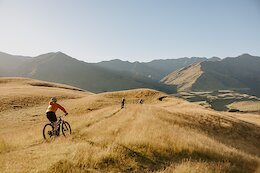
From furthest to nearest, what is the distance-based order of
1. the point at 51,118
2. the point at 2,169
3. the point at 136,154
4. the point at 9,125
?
the point at 9,125 → the point at 51,118 → the point at 136,154 → the point at 2,169

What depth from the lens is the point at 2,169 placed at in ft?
34.0

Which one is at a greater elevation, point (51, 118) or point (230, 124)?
point (51, 118)

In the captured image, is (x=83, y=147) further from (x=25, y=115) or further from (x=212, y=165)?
(x=25, y=115)

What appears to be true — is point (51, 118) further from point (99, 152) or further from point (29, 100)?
point (29, 100)

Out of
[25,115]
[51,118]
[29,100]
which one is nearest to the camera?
[51,118]

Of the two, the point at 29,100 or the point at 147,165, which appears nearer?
the point at 147,165

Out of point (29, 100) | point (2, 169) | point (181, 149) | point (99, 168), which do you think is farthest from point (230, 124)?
point (29, 100)

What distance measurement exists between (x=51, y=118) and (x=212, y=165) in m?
10.4

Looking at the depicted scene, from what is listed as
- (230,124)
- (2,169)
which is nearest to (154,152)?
(2,169)

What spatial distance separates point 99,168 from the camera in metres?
11.4

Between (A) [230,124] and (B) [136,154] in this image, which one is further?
(A) [230,124]

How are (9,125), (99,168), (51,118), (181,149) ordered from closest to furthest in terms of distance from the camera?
(99,168) → (181,149) → (51,118) → (9,125)

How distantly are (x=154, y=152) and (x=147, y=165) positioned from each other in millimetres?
1821

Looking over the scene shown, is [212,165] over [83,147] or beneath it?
beneath
